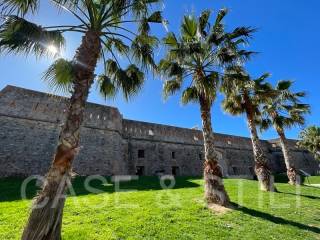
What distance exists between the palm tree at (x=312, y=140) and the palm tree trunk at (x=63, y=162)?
113ft

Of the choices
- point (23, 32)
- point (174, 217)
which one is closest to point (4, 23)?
point (23, 32)

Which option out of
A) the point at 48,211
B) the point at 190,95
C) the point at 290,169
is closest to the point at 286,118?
the point at 290,169

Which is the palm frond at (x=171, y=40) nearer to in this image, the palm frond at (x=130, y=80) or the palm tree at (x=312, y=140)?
the palm frond at (x=130, y=80)

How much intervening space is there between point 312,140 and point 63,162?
35982 millimetres

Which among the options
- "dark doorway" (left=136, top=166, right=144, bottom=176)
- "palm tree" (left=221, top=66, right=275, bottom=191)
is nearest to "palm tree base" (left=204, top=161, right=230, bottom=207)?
"palm tree" (left=221, top=66, right=275, bottom=191)

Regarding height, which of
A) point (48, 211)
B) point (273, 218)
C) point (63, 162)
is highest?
point (63, 162)

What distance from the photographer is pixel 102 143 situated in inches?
776

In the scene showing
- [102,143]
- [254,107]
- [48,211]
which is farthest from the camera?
[102,143]

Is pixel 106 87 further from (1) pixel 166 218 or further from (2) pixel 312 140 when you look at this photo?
(2) pixel 312 140

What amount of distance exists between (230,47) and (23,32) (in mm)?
6859

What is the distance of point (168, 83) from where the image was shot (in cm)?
1050

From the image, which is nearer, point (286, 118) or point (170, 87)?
point (170, 87)

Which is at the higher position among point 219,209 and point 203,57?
point 203,57

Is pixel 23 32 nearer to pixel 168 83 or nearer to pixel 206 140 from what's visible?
pixel 168 83
